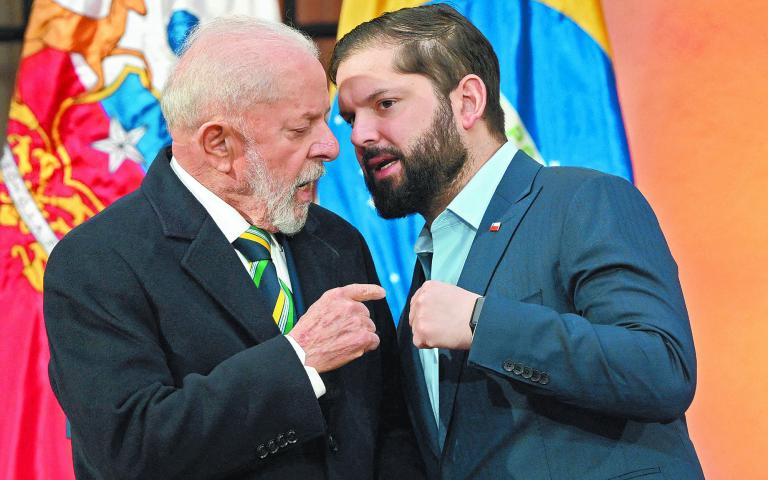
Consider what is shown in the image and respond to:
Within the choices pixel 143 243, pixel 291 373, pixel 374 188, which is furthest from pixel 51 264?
pixel 374 188

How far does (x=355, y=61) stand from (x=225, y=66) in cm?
42

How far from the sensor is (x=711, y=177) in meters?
3.33

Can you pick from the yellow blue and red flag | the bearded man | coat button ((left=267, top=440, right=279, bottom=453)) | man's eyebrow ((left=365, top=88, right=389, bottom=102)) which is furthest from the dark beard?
the yellow blue and red flag

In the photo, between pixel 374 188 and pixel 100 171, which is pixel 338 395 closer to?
pixel 374 188

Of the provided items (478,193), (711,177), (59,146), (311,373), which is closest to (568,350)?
(311,373)

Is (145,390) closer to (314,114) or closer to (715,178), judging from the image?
(314,114)

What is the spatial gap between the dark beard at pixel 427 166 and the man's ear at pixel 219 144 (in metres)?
0.38

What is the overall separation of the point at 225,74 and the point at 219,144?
0.14 meters

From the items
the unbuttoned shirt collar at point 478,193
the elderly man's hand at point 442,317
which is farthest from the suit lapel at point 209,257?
the unbuttoned shirt collar at point 478,193

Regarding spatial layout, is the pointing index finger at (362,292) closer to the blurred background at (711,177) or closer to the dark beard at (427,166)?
the dark beard at (427,166)

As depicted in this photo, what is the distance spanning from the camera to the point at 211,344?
1624mm

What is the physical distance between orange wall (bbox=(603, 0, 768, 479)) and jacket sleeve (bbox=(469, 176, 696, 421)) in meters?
1.74

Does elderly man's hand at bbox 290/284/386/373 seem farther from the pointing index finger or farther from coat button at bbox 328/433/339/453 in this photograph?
coat button at bbox 328/433/339/453

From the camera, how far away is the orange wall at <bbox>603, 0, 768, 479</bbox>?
10.7 feet
